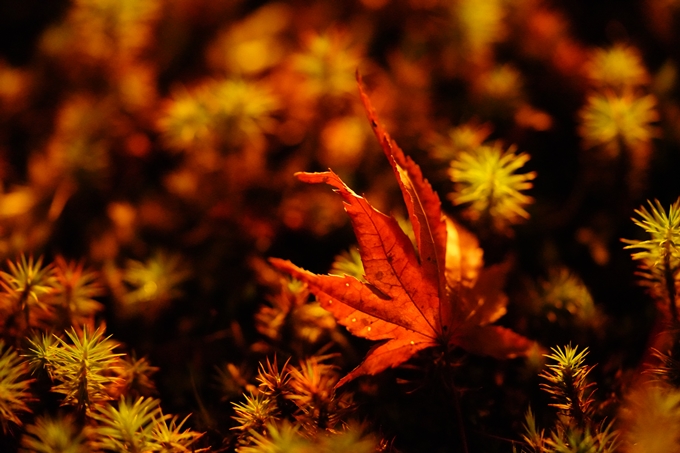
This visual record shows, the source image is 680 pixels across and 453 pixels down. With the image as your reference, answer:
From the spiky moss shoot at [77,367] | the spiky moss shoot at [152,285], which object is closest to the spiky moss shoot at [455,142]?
the spiky moss shoot at [152,285]

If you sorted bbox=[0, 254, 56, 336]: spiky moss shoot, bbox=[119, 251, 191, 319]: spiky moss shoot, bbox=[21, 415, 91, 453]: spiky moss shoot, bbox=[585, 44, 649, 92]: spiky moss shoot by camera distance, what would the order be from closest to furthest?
bbox=[21, 415, 91, 453]: spiky moss shoot < bbox=[0, 254, 56, 336]: spiky moss shoot < bbox=[119, 251, 191, 319]: spiky moss shoot < bbox=[585, 44, 649, 92]: spiky moss shoot

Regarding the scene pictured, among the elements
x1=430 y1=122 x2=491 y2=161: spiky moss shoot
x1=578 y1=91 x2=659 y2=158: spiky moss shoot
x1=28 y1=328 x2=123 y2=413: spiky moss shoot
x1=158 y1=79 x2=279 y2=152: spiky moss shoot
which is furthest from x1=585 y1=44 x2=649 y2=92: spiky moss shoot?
x1=28 y1=328 x2=123 y2=413: spiky moss shoot

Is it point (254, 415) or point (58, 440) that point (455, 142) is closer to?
point (254, 415)

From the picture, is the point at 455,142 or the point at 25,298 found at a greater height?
the point at 455,142

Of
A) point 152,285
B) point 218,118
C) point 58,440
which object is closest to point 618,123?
point 218,118

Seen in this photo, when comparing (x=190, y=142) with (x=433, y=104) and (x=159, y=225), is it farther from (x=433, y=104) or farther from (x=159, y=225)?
(x=433, y=104)

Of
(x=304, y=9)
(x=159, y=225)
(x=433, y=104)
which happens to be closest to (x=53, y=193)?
(x=159, y=225)

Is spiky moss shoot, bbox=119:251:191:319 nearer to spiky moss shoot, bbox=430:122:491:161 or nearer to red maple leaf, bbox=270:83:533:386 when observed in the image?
red maple leaf, bbox=270:83:533:386

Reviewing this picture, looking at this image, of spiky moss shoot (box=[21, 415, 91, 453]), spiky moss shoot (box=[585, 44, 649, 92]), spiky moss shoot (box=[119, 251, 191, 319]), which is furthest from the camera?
spiky moss shoot (box=[585, 44, 649, 92])
